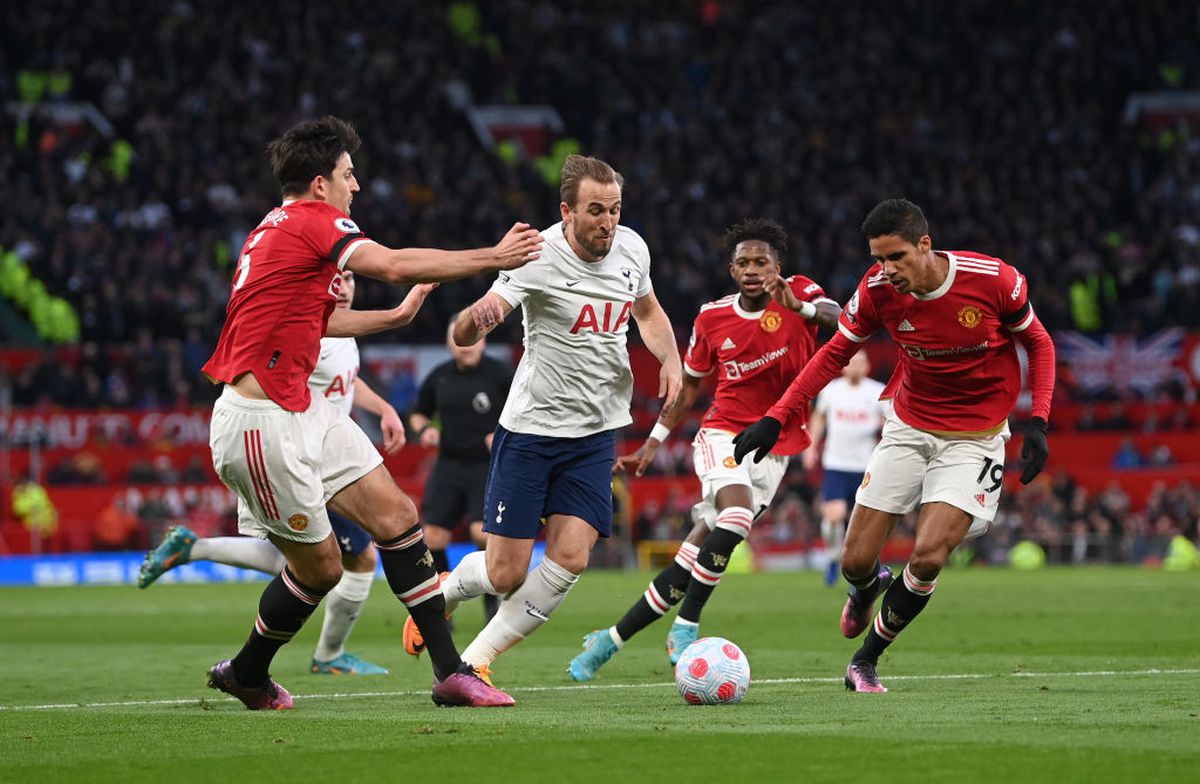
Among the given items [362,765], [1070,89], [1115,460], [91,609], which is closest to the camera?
[362,765]

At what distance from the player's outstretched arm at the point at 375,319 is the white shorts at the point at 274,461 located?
0.62m

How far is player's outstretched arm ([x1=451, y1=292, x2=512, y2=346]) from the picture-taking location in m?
8.30

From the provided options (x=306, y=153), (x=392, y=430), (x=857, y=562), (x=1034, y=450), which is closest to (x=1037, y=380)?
(x=1034, y=450)

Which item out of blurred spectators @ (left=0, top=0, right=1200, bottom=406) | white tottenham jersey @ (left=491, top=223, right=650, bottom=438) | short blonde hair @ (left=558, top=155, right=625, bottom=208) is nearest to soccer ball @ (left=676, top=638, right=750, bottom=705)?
white tottenham jersey @ (left=491, top=223, right=650, bottom=438)

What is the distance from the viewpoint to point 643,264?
933cm

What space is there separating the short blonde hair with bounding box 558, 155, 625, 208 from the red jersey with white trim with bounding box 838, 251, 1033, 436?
1438 mm

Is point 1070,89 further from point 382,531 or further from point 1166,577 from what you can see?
point 382,531

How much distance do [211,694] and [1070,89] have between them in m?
35.5

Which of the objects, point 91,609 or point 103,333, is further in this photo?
point 103,333

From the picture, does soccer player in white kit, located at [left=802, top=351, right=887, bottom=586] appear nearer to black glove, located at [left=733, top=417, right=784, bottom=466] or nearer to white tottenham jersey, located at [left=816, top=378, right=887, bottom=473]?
white tottenham jersey, located at [left=816, top=378, right=887, bottom=473]

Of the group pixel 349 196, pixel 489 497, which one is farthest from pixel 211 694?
pixel 349 196

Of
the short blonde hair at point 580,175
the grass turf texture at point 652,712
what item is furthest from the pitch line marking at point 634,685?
the short blonde hair at point 580,175

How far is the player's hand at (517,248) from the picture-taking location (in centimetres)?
751

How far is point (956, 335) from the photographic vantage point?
29.5 ft
